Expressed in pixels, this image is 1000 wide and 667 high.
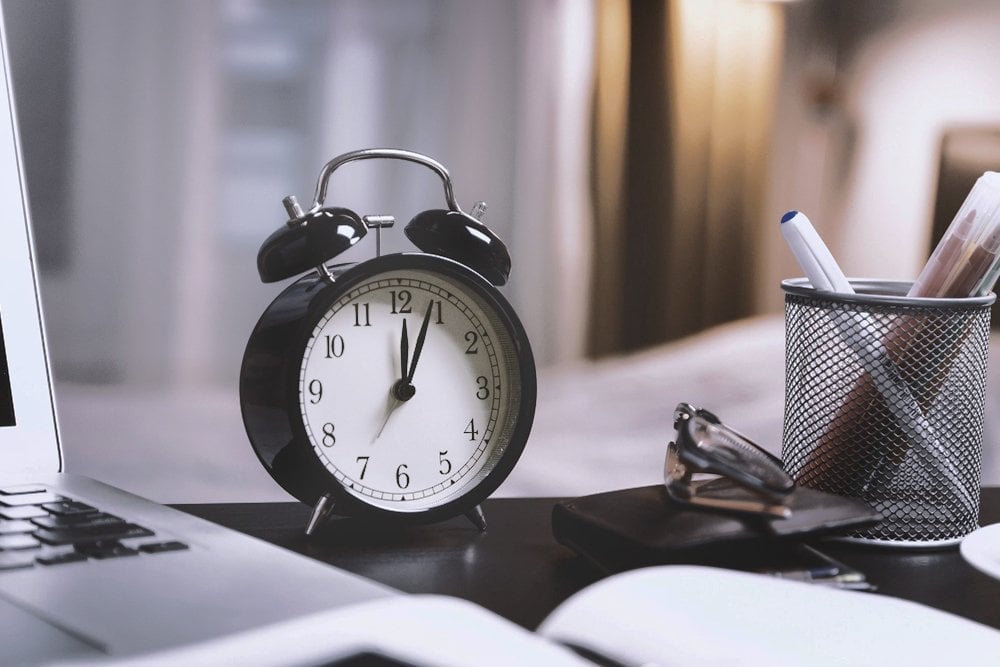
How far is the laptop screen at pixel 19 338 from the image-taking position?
0.73 meters

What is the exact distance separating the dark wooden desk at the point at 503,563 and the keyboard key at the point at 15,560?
209mm

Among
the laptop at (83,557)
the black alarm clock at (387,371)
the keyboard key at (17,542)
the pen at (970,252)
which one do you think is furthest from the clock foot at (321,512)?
the pen at (970,252)

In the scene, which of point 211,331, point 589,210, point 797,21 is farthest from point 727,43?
point 211,331

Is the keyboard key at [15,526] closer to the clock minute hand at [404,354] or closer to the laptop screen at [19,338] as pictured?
the laptop screen at [19,338]

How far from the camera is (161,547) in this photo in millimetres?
541

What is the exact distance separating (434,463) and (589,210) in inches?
17.0

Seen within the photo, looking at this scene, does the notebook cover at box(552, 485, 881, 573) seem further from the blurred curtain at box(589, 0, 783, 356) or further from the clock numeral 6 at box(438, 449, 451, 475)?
the blurred curtain at box(589, 0, 783, 356)

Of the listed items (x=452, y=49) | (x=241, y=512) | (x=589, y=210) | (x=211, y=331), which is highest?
(x=452, y=49)

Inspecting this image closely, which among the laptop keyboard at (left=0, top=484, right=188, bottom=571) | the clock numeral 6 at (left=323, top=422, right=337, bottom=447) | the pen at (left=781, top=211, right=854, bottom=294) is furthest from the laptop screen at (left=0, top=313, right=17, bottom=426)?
the pen at (left=781, top=211, right=854, bottom=294)

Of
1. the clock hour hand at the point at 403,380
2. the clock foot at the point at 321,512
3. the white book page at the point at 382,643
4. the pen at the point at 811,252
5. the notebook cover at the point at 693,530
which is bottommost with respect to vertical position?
the clock foot at the point at 321,512

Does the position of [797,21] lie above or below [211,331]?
above

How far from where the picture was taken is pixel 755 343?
3.80 ft

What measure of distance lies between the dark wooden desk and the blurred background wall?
0.26 meters

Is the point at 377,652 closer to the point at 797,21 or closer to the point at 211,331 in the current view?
the point at 211,331
